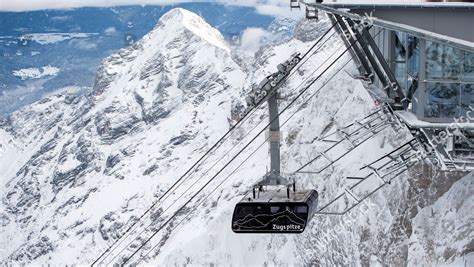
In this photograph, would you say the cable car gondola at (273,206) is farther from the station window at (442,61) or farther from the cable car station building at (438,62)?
the station window at (442,61)

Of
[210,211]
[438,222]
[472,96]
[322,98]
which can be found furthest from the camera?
[210,211]

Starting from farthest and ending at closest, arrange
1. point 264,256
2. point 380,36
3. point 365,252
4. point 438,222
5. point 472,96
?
point 264,256
point 365,252
point 438,222
point 380,36
point 472,96

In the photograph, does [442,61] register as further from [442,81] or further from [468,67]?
[468,67]

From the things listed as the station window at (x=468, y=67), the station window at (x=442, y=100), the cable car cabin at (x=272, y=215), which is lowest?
the cable car cabin at (x=272, y=215)

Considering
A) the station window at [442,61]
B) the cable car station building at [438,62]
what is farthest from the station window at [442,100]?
the station window at [442,61]

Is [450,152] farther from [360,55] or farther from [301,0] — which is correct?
[301,0]

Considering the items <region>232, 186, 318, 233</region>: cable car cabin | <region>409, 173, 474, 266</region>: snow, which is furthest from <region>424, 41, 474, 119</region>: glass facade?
<region>409, 173, 474, 266</region>: snow

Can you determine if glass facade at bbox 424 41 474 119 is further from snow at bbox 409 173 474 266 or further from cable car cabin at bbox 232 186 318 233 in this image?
snow at bbox 409 173 474 266

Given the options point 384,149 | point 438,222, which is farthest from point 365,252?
point 438,222

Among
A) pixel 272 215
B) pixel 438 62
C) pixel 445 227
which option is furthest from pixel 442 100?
pixel 445 227
